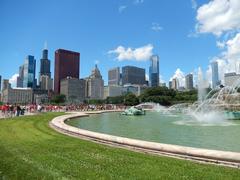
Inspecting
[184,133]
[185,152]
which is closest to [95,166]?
[185,152]

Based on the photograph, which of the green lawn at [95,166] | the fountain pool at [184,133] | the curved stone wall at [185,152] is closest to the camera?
the green lawn at [95,166]

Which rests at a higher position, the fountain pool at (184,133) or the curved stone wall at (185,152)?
the curved stone wall at (185,152)

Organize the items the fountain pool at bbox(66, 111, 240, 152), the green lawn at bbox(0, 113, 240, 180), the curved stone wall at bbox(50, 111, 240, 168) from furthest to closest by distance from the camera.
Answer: the fountain pool at bbox(66, 111, 240, 152)
the curved stone wall at bbox(50, 111, 240, 168)
the green lawn at bbox(0, 113, 240, 180)

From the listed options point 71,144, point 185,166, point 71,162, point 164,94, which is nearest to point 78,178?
point 71,162

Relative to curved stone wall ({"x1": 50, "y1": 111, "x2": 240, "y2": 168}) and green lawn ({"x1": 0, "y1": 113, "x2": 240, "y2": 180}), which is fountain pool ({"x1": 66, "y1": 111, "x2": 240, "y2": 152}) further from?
green lawn ({"x1": 0, "y1": 113, "x2": 240, "y2": 180})

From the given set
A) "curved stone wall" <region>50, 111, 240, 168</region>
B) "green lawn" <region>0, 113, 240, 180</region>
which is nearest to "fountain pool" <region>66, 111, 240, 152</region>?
"curved stone wall" <region>50, 111, 240, 168</region>

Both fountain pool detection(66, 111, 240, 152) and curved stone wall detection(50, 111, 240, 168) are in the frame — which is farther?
fountain pool detection(66, 111, 240, 152)

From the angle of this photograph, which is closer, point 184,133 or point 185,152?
point 185,152

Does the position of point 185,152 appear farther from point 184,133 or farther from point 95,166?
point 184,133

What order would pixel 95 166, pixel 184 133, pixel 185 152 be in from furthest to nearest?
1. pixel 184 133
2. pixel 185 152
3. pixel 95 166

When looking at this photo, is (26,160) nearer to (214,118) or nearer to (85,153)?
(85,153)

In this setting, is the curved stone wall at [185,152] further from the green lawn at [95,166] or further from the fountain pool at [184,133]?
the fountain pool at [184,133]

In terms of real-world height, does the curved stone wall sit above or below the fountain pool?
above

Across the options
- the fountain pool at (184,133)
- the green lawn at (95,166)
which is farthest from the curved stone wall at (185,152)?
the fountain pool at (184,133)
